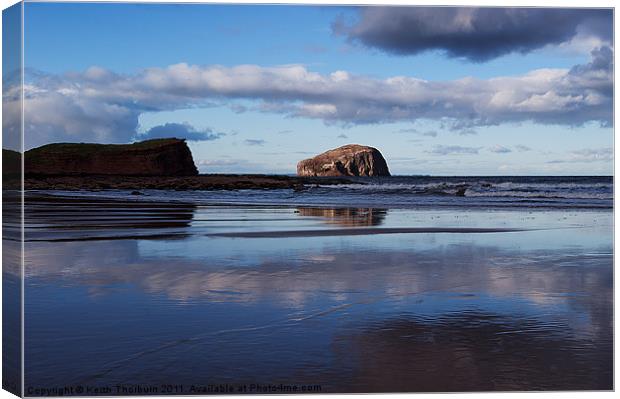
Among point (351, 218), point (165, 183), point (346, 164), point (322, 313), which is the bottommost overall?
point (322, 313)

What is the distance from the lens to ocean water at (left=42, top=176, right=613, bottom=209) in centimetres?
2165

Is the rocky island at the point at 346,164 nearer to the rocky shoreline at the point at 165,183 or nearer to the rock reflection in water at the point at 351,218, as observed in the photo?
the rock reflection in water at the point at 351,218

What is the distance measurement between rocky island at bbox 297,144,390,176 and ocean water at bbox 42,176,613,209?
126 inches

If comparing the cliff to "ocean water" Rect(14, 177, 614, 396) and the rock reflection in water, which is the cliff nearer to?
the rock reflection in water

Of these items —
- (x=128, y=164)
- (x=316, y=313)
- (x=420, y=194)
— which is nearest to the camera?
(x=316, y=313)

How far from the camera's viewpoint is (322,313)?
211 inches

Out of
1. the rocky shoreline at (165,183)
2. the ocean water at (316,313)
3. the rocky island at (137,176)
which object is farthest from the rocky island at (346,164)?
the rocky shoreline at (165,183)

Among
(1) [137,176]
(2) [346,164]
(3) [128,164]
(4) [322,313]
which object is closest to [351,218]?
(2) [346,164]

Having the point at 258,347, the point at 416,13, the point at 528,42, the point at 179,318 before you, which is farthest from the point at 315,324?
the point at 528,42

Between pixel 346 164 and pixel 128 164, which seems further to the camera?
pixel 128 164

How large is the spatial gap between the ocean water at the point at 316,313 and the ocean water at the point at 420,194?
11.1m

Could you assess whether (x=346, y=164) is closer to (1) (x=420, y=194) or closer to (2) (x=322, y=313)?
(1) (x=420, y=194)

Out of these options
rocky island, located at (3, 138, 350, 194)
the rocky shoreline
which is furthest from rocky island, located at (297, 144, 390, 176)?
A: the rocky shoreline

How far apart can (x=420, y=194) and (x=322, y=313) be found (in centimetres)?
2086
